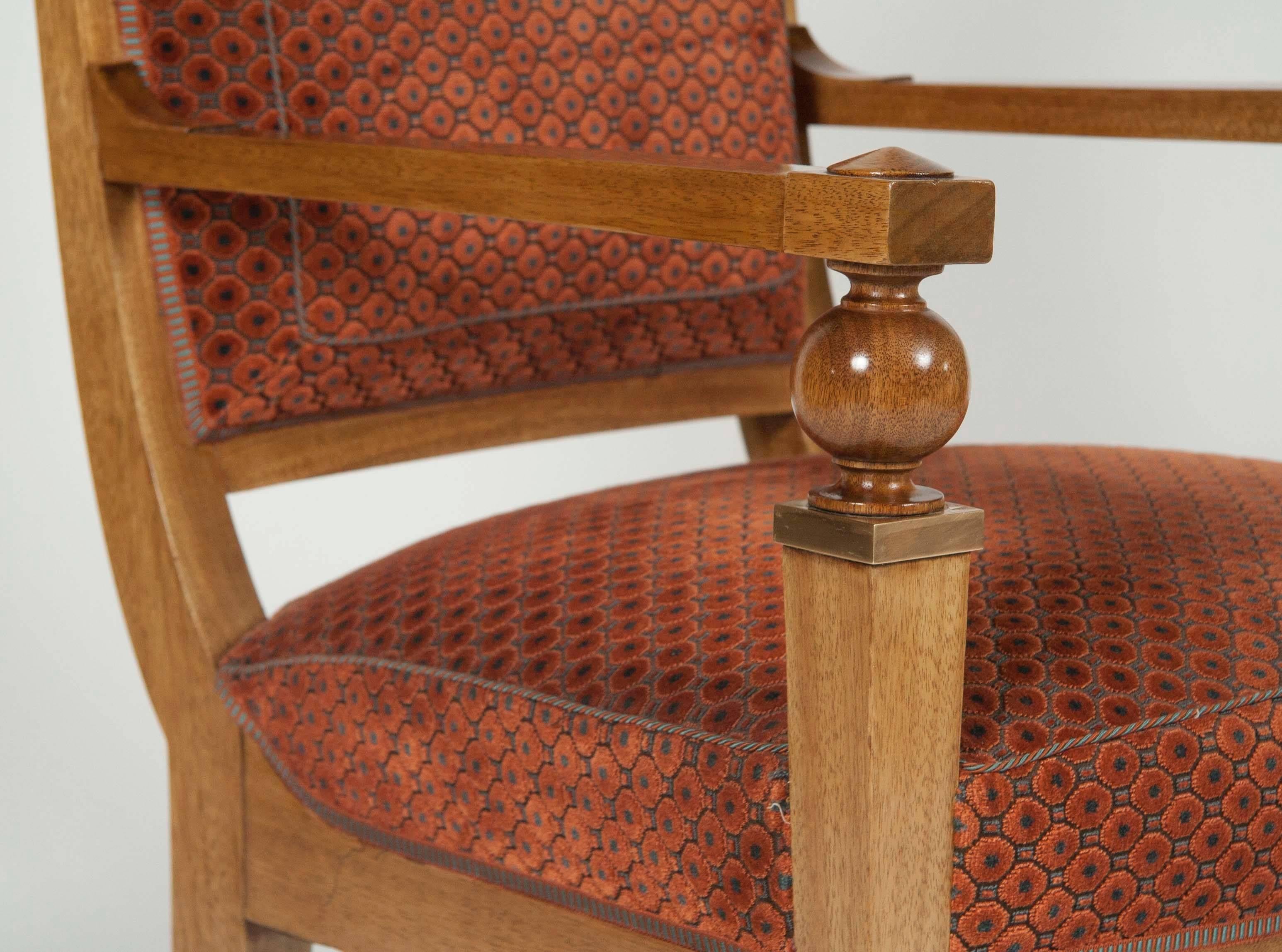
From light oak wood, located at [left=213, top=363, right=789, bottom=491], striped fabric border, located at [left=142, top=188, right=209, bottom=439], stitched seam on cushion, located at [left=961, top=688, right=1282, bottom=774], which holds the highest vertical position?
striped fabric border, located at [left=142, top=188, right=209, bottom=439]

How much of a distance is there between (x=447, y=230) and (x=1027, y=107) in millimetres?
509

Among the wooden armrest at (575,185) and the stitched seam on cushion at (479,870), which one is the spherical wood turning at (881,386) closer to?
the wooden armrest at (575,185)

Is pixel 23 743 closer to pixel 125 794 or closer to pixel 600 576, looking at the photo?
pixel 125 794

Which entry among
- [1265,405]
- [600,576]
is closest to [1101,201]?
[1265,405]

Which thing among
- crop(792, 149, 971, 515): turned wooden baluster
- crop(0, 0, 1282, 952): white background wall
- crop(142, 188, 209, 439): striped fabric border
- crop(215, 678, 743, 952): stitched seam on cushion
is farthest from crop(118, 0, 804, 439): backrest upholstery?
crop(0, 0, 1282, 952): white background wall

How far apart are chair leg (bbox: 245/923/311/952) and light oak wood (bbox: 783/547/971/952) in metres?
0.57

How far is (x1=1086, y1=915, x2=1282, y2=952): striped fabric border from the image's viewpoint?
1040mm

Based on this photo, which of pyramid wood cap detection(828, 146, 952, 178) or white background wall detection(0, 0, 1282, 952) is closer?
pyramid wood cap detection(828, 146, 952, 178)

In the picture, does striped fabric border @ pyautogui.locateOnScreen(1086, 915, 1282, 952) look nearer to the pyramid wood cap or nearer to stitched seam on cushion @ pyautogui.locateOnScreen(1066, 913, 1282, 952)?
stitched seam on cushion @ pyautogui.locateOnScreen(1066, 913, 1282, 952)

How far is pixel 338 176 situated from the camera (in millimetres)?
1171

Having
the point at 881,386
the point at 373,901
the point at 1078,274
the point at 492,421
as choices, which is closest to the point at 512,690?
the point at 373,901

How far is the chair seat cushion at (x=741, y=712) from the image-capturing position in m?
1.00

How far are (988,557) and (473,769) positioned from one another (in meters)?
0.33

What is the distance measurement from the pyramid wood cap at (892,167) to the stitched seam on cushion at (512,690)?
301 millimetres
